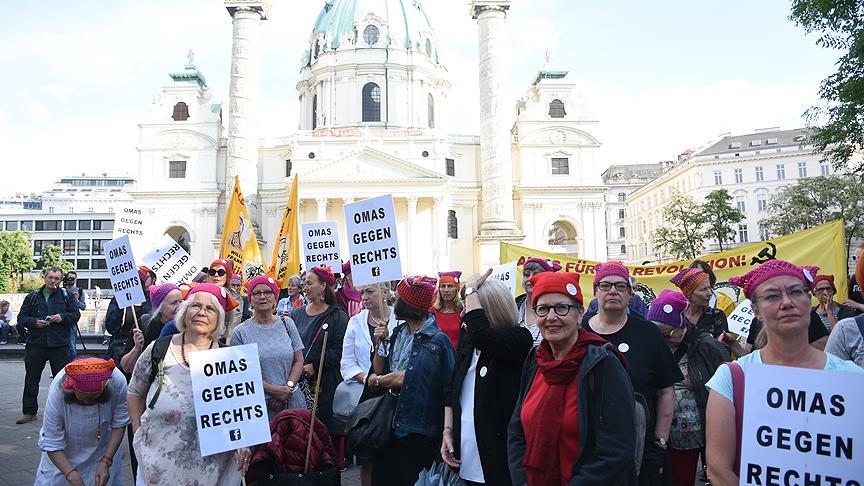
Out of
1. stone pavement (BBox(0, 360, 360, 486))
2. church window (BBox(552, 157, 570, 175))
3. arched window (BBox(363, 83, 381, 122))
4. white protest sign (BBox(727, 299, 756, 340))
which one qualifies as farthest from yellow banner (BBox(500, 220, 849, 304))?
arched window (BBox(363, 83, 381, 122))

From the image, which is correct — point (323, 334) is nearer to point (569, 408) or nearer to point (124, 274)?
point (124, 274)

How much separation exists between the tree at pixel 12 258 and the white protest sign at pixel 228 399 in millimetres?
Answer: 66134

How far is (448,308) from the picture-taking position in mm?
4660

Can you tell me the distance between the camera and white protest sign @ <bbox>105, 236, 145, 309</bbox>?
7086 millimetres

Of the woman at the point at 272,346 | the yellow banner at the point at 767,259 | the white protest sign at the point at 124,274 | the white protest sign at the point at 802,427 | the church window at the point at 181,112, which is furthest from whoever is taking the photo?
the church window at the point at 181,112

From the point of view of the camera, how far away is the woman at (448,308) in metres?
4.57

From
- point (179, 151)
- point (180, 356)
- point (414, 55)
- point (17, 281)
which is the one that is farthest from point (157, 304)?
point (17, 281)

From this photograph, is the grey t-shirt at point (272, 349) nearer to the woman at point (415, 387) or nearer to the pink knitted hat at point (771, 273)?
the woman at point (415, 387)

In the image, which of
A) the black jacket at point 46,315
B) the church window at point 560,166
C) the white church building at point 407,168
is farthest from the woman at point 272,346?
the church window at point 560,166

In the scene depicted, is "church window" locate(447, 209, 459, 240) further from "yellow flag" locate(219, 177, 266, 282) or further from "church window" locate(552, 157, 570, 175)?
"yellow flag" locate(219, 177, 266, 282)

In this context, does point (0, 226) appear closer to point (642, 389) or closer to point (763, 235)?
point (763, 235)

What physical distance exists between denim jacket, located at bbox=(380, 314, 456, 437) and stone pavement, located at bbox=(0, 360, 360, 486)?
94.2 inches

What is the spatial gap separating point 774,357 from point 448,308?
244 centimetres

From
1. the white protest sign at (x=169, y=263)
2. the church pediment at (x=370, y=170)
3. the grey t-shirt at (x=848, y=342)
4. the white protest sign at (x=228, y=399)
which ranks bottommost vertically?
the white protest sign at (x=228, y=399)
